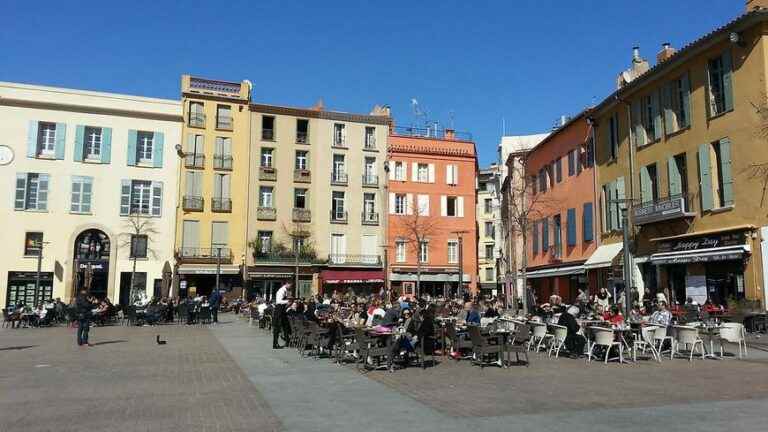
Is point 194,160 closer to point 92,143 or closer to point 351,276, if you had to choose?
point 92,143

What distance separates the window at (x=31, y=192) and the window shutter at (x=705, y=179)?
34.3 meters

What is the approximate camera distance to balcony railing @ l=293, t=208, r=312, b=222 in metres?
41.9

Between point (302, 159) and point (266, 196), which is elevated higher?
point (302, 159)

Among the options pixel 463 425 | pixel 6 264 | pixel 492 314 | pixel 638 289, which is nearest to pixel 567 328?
pixel 492 314

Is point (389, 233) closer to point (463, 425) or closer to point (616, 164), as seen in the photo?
point (616, 164)

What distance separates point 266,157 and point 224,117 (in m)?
3.78

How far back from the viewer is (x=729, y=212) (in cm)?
1942

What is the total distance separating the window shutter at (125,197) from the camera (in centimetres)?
3797

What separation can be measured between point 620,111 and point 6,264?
33539 millimetres

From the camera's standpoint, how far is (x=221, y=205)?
132 ft

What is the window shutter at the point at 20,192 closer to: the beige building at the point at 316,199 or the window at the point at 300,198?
the beige building at the point at 316,199

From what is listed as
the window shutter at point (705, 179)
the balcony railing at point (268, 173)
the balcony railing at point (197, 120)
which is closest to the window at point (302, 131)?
the balcony railing at point (268, 173)

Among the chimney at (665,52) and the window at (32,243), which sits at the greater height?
the chimney at (665,52)

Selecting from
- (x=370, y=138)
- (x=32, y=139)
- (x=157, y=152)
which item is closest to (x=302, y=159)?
(x=370, y=138)
